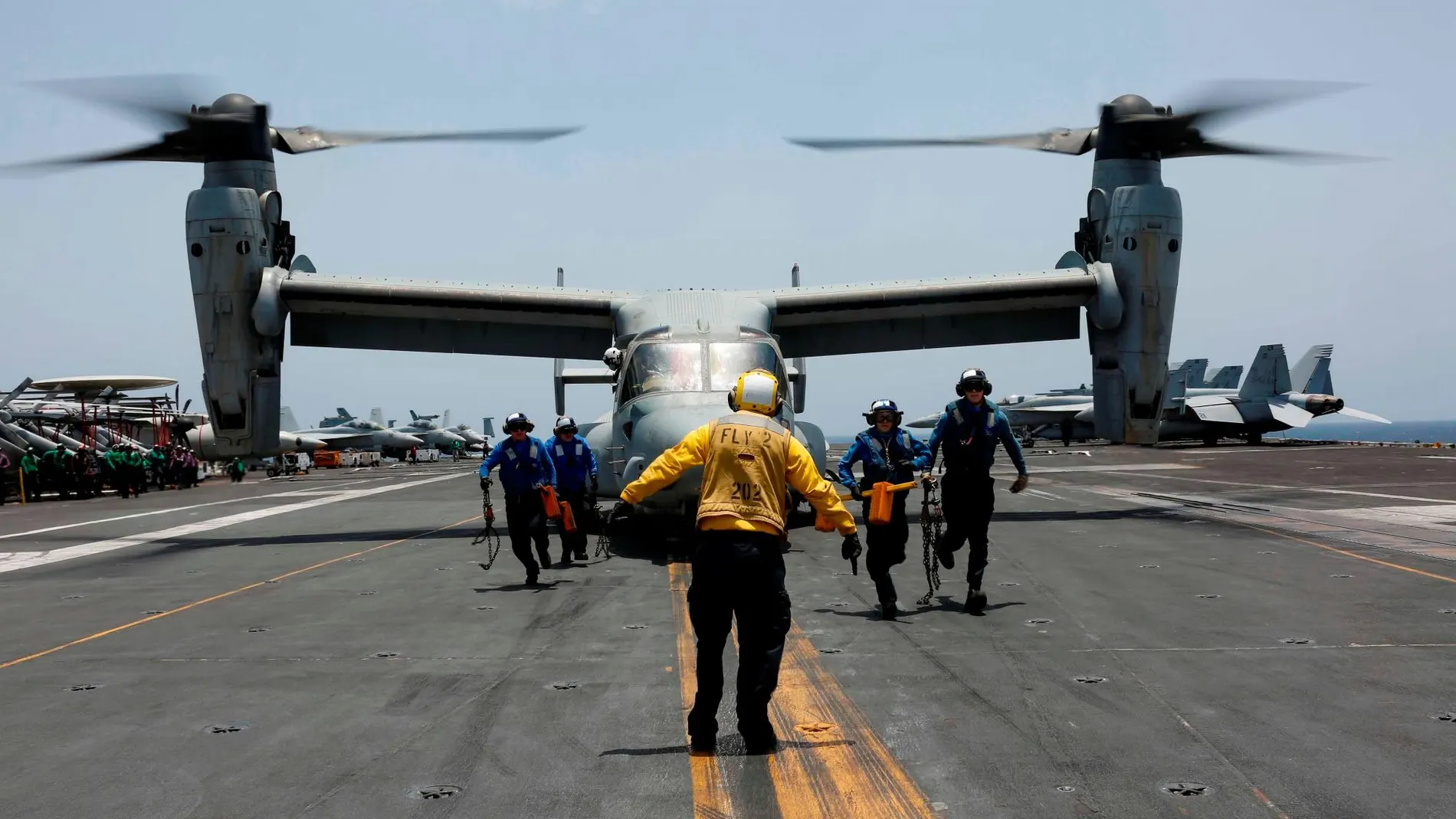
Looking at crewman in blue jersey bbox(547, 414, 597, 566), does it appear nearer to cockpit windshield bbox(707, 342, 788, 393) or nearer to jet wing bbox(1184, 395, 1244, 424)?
cockpit windshield bbox(707, 342, 788, 393)

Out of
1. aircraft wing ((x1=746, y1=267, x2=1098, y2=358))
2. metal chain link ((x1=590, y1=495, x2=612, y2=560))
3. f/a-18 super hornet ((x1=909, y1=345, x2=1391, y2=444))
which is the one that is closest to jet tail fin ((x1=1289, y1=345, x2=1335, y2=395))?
f/a-18 super hornet ((x1=909, y1=345, x2=1391, y2=444))

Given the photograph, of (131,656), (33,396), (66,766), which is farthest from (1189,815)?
(33,396)

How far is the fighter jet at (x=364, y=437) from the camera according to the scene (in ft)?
270

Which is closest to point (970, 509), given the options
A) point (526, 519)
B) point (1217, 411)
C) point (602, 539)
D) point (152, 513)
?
point (526, 519)

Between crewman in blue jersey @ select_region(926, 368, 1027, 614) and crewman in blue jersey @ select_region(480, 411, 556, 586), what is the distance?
474cm

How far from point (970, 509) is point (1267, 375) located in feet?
206

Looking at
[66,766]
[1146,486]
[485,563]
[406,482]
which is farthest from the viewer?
[406,482]

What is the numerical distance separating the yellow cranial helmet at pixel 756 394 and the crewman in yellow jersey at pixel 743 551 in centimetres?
1

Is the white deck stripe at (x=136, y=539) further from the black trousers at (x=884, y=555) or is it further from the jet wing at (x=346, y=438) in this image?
the jet wing at (x=346, y=438)

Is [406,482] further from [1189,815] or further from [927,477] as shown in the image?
[1189,815]

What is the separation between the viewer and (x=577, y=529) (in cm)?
1464

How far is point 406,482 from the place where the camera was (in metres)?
42.6

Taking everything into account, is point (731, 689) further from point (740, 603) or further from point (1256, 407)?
point (1256, 407)

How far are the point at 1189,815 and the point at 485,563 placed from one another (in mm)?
11336
